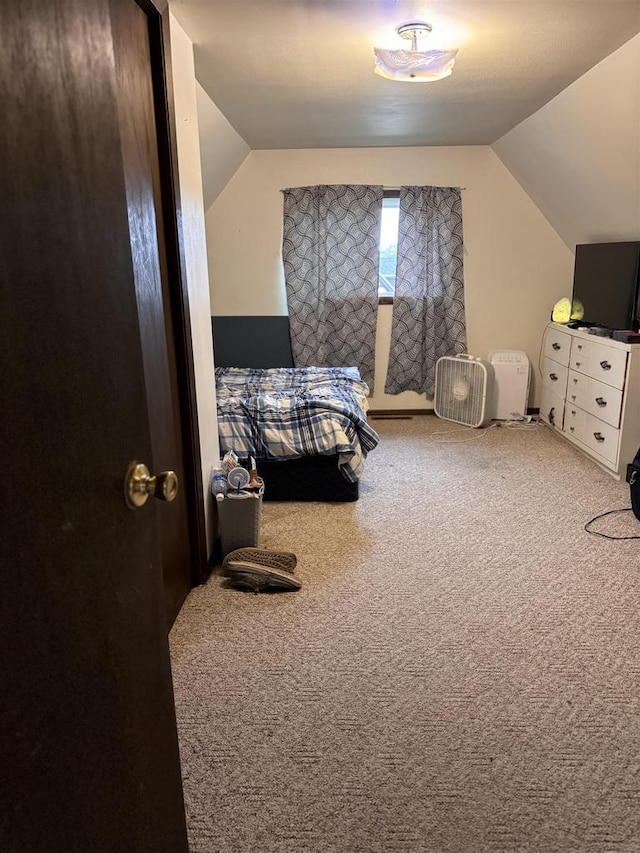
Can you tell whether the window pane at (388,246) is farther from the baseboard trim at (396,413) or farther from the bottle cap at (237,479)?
the bottle cap at (237,479)

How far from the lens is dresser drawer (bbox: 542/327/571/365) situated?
173 inches

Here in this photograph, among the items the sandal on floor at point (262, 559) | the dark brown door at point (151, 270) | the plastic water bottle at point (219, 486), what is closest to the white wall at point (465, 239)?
the plastic water bottle at point (219, 486)

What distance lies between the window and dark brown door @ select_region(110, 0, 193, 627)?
3.24 meters

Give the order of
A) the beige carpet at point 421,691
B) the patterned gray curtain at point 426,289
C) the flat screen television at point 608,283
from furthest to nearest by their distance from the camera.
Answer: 1. the patterned gray curtain at point 426,289
2. the flat screen television at point 608,283
3. the beige carpet at point 421,691

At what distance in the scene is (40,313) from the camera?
0.69 m

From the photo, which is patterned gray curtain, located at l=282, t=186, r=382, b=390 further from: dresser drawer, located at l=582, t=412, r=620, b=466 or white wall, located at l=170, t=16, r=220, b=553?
white wall, located at l=170, t=16, r=220, b=553

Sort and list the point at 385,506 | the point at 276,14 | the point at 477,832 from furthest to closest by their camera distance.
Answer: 1. the point at 385,506
2. the point at 276,14
3. the point at 477,832

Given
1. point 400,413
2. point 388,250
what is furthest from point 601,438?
point 388,250

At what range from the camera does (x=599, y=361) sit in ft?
12.6

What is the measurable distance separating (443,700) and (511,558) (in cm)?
104

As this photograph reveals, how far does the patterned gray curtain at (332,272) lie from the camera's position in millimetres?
4953

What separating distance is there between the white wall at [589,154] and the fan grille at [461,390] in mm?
1324

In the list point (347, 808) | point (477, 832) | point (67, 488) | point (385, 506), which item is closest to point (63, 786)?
point (67, 488)

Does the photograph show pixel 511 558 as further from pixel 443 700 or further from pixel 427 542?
pixel 443 700
